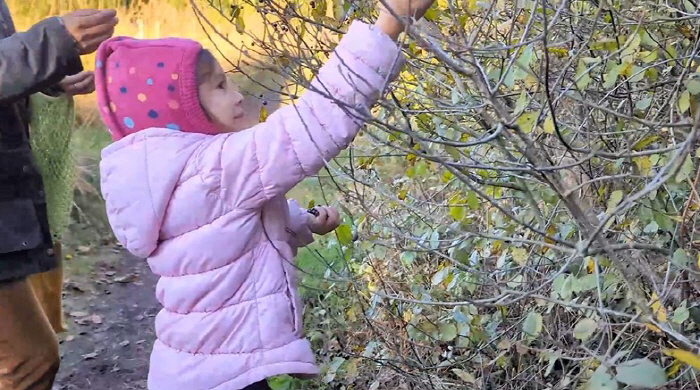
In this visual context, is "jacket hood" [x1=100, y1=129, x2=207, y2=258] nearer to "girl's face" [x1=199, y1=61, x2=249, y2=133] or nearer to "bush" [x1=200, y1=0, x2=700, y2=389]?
"girl's face" [x1=199, y1=61, x2=249, y2=133]

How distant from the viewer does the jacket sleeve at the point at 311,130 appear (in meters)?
1.37

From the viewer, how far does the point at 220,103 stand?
160cm

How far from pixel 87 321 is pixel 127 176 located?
309 centimetres

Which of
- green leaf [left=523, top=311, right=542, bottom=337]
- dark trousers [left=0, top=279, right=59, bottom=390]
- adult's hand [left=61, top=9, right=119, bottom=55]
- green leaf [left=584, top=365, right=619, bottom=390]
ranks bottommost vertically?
dark trousers [left=0, top=279, right=59, bottom=390]

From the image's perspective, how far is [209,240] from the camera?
5.13ft

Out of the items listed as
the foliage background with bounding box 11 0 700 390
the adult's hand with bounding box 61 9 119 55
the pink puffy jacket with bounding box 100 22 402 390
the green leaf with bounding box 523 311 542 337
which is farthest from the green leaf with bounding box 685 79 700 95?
the adult's hand with bounding box 61 9 119 55

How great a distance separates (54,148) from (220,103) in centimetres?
109

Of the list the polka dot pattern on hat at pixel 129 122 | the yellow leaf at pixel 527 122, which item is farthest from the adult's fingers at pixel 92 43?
the yellow leaf at pixel 527 122

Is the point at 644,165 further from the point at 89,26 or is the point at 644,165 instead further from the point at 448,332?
the point at 89,26

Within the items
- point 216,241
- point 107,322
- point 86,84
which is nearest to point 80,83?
point 86,84

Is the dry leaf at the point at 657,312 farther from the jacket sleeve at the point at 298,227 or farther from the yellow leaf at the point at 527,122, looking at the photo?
the jacket sleeve at the point at 298,227

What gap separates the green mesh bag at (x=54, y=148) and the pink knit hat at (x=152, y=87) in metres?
0.84

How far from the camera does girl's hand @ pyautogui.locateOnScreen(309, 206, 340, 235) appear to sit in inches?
70.6

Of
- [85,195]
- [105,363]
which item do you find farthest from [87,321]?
[85,195]
